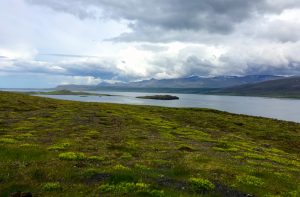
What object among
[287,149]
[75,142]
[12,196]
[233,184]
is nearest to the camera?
[12,196]

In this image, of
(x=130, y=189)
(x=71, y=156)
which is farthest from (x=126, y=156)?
(x=130, y=189)

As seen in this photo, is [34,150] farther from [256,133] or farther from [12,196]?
[256,133]

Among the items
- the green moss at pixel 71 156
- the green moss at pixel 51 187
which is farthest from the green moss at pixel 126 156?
the green moss at pixel 51 187

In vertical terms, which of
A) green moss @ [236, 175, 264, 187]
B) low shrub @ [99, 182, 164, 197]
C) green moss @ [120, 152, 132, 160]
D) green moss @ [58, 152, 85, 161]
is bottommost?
green moss @ [236, 175, 264, 187]

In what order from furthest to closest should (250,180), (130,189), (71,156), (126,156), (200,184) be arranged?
(126,156)
(71,156)
(250,180)
(200,184)
(130,189)

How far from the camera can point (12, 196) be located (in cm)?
1644

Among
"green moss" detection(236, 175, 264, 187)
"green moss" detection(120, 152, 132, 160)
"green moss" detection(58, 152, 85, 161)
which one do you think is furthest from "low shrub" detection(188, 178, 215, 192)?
"green moss" detection(58, 152, 85, 161)

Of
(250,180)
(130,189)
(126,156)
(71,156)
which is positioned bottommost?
(250,180)

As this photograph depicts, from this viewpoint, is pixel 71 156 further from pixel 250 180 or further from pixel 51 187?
pixel 250 180

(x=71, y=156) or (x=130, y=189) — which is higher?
(x=71, y=156)

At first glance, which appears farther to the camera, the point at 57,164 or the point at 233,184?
the point at 57,164

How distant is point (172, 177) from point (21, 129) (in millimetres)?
30516

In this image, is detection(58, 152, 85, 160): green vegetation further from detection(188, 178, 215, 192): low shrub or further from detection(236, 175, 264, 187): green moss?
detection(236, 175, 264, 187): green moss

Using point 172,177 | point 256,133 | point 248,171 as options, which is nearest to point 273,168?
point 248,171
